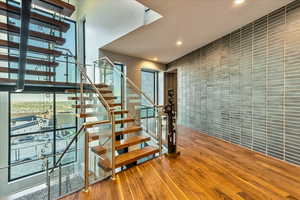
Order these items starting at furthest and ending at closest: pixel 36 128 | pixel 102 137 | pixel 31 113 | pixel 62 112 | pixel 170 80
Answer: pixel 170 80
pixel 62 112
pixel 36 128
pixel 31 113
pixel 102 137

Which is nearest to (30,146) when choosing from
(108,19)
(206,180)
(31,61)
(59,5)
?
(31,61)

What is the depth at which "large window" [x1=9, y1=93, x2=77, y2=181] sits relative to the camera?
474cm

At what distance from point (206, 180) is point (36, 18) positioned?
4.69m

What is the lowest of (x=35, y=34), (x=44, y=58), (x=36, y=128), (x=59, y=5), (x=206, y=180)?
(x=206, y=180)

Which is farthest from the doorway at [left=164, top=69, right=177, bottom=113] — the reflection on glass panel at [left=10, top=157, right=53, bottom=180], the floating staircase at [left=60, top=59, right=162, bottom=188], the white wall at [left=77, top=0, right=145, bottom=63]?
the reflection on glass panel at [left=10, top=157, right=53, bottom=180]

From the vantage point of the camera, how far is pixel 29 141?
5016 millimetres

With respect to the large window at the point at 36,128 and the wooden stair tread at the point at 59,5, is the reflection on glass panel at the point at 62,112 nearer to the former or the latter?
the large window at the point at 36,128

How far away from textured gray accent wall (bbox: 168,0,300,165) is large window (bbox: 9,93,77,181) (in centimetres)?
452

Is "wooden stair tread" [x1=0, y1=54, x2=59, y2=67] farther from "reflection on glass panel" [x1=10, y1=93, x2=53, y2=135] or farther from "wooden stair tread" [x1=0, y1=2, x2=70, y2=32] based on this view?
"reflection on glass panel" [x1=10, y1=93, x2=53, y2=135]

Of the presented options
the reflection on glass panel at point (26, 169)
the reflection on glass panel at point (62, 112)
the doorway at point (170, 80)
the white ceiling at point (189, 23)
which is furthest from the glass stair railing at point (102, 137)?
the doorway at point (170, 80)

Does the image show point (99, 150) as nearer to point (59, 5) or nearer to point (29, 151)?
point (59, 5)

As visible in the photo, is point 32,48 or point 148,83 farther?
point 148,83

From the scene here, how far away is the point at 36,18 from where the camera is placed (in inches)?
124

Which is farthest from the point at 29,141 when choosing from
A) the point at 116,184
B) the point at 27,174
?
the point at 116,184
